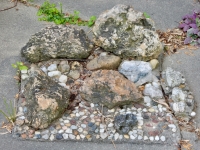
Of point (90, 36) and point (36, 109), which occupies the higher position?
point (90, 36)

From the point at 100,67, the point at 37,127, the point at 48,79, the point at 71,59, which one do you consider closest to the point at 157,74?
the point at 100,67

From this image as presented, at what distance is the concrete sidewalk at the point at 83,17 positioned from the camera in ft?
8.87

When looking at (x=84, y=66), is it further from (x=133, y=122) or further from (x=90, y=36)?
(x=133, y=122)

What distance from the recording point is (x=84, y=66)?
11.0 feet

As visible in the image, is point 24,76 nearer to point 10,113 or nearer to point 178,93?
point 10,113

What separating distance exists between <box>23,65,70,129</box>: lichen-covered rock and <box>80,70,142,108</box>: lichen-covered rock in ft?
0.66

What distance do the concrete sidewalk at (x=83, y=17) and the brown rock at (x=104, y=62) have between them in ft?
1.78

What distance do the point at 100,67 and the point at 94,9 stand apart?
115 centimetres

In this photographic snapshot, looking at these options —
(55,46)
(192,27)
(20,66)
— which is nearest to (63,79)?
(55,46)

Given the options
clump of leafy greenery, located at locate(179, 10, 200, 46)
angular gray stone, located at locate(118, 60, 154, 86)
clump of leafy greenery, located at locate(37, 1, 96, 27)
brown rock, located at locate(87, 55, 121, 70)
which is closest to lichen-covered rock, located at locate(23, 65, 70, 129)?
brown rock, located at locate(87, 55, 121, 70)

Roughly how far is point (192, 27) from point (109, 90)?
1.46 metres

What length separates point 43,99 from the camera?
9.05 feet

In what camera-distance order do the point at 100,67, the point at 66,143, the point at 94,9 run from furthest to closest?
the point at 94,9, the point at 100,67, the point at 66,143

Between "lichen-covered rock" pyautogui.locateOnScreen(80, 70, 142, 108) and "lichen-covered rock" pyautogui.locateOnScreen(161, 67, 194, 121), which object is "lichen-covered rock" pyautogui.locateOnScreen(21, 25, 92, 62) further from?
"lichen-covered rock" pyautogui.locateOnScreen(161, 67, 194, 121)
